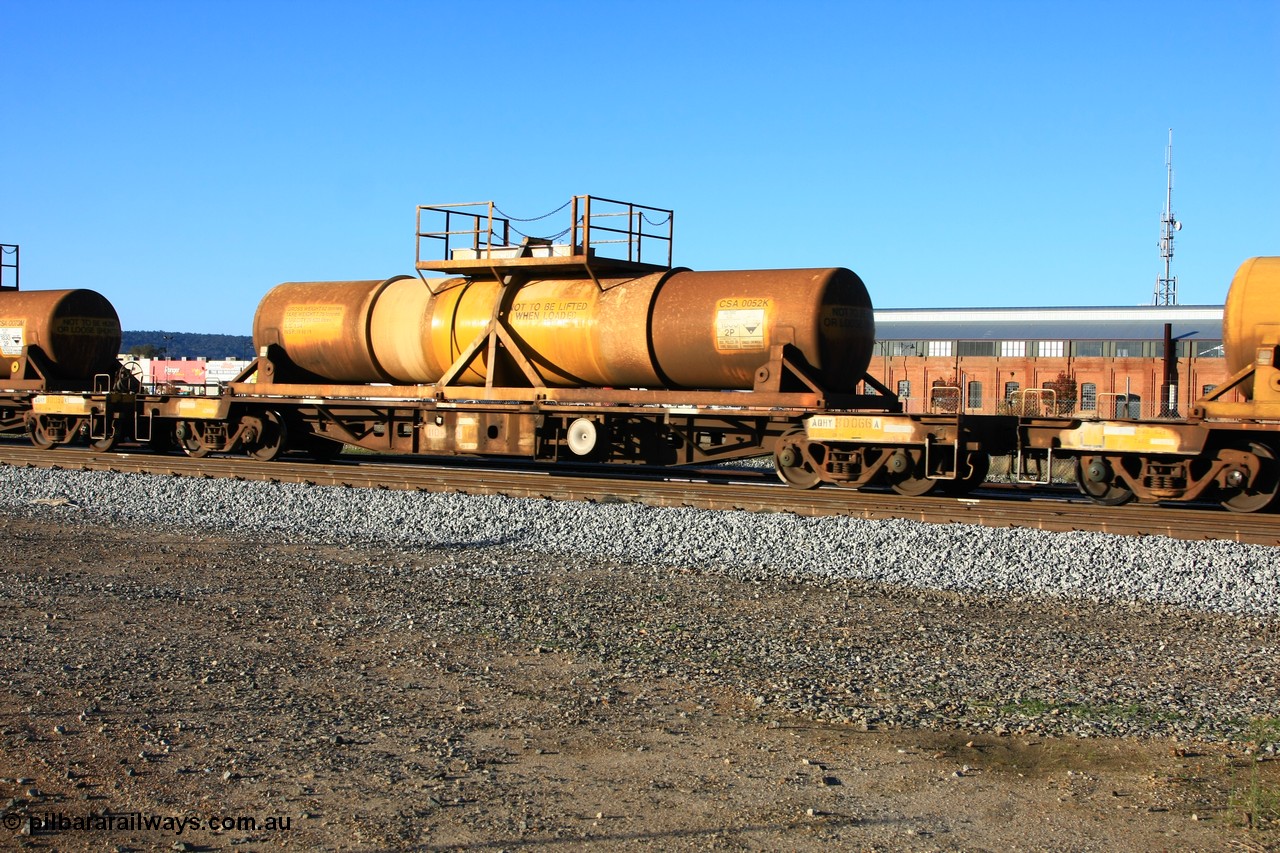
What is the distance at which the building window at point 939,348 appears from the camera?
215 ft

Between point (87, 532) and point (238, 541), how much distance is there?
1964 millimetres

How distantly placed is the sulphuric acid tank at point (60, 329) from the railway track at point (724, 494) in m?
2.99

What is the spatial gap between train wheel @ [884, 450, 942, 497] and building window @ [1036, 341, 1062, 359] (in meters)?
50.4

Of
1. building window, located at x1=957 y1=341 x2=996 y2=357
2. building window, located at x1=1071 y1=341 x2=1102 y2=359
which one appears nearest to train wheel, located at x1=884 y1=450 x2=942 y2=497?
building window, located at x1=1071 y1=341 x2=1102 y2=359

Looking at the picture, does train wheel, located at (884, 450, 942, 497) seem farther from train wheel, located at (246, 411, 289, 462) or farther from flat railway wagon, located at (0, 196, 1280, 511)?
train wheel, located at (246, 411, 289, 462)

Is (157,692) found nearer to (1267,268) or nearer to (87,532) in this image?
(87,532)

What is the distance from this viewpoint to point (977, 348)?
6494cm

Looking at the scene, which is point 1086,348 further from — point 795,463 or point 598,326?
point 598,326

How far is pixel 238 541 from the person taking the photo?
12641 mm

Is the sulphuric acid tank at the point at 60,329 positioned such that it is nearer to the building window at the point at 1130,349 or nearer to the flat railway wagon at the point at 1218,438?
the flat railway wagon at the point at 1218,438

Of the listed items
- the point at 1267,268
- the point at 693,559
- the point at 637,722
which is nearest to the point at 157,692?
the point at 637,722

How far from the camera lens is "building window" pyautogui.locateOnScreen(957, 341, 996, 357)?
64.6 m

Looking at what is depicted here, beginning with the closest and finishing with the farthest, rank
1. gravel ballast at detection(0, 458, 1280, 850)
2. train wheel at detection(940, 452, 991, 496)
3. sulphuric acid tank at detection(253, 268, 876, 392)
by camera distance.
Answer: gravel ballast at detection(0, 458, 1280, 850)
train wheel at detection(940, 452, 991, 496)
sulphuric acid tank at detection(253, 268, 876, 392)

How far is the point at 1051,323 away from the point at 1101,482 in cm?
5523
